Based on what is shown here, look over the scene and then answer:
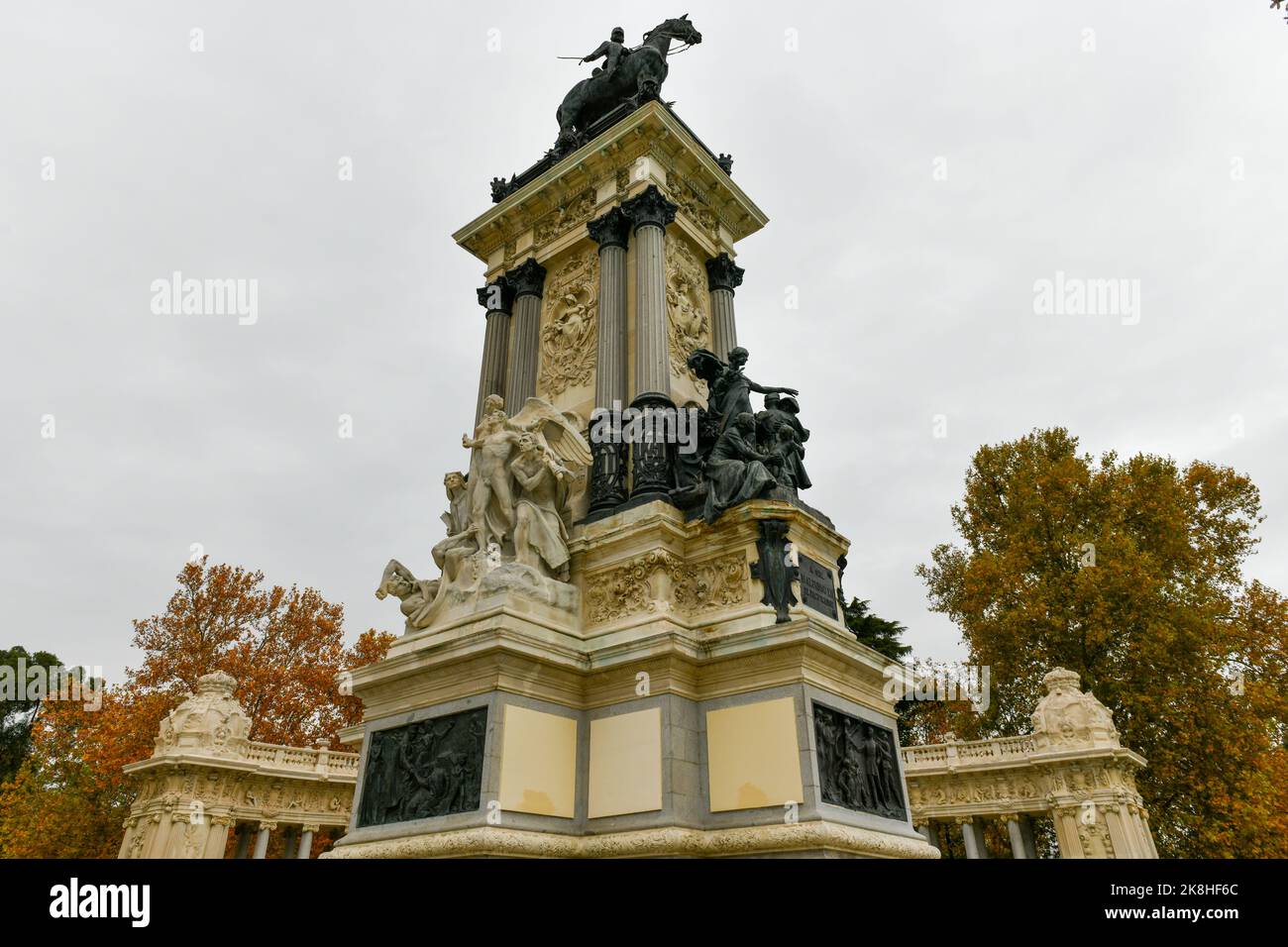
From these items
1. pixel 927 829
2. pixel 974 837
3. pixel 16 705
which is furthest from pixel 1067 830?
pixel 16 705

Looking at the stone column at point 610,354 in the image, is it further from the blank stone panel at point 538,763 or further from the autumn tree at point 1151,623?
the autumn tree at point 1151,623

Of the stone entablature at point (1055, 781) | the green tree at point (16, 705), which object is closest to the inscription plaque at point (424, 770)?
the stone entablature at point (1055, 781)

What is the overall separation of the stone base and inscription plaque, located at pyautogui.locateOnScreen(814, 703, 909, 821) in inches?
16.3

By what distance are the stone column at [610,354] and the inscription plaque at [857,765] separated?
3.98 m

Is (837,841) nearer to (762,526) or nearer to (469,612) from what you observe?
(762,526)

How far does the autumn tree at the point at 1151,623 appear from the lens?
1995 cm

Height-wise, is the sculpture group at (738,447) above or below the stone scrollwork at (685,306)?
below

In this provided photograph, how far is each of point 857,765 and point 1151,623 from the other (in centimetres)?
1695

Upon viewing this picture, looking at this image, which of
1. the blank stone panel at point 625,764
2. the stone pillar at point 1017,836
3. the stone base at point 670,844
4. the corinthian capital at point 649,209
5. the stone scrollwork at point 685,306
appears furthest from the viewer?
the stone pillar at point 1017,836

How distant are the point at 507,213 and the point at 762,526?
8845 mm

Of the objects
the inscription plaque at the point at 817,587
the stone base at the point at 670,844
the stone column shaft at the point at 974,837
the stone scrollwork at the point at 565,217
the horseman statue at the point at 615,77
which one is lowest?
the stone column shaft at the point at 974,837

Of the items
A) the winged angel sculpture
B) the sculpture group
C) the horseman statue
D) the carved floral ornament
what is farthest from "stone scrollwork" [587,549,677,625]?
the horseman statue
